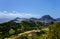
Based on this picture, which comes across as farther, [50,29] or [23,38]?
[23,38]

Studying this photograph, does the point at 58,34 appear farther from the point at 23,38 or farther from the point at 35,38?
the point at 23,38

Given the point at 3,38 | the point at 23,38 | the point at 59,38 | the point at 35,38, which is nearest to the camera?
the point at 59,38

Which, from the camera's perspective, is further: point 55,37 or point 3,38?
point 3,38

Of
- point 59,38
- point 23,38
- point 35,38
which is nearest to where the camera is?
point 59,38

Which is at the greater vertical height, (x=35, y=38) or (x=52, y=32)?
(x=52, y=32)

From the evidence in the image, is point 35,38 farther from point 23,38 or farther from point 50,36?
point 50,36

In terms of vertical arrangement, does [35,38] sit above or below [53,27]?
below

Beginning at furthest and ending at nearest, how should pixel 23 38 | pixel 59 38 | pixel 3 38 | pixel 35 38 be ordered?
pixel 3 38 < pixel 23 38 < pixel 35 38 < pixel 59 38

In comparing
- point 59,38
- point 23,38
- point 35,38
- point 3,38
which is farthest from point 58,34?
point 3,38
